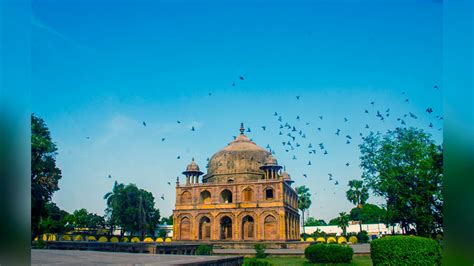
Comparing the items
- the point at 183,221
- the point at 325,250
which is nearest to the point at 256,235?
the point at 183,221

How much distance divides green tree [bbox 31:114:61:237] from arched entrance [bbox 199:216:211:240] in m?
11.9

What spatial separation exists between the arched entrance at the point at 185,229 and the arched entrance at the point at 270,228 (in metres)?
6.44

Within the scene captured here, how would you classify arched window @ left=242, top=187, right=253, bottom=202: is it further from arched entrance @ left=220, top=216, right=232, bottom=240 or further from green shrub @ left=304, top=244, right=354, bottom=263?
green shrub @ left=304, top=244, right=354, bottom=263

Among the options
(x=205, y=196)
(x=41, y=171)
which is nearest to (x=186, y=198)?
(x=205, y=196)

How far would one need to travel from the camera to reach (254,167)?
34062 mm

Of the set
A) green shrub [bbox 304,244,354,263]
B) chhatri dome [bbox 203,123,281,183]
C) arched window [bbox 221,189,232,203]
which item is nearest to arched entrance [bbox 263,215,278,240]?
chhatri dome [bbox 203,123,281,183]

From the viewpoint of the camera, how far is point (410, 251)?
9.77 m

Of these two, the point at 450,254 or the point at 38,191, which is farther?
the point at 38,191

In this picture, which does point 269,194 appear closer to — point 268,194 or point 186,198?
point 268,194

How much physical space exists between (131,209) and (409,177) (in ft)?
109

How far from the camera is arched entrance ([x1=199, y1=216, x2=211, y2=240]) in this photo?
3161 centimetres

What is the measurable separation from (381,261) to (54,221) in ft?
110

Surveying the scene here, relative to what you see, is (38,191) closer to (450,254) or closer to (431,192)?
(431,192)

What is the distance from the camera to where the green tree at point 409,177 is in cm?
1830
